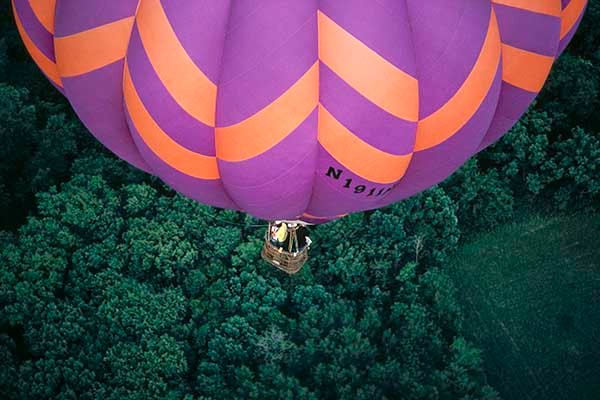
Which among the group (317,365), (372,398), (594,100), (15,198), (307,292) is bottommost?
(372,398)

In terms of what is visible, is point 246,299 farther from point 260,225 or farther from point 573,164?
point 573,164

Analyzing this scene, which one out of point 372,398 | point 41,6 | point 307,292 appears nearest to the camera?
point 41,6

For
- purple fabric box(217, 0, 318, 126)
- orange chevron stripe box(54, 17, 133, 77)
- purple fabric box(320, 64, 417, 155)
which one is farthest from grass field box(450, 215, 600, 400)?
orange chevron stripe box(54, 17, 133, 77)

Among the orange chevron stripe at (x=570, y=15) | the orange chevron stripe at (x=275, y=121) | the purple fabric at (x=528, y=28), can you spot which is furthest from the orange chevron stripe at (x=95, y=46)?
the orange chevron stripe at (x=570, y=15)

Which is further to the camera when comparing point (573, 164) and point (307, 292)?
point (573, 164)

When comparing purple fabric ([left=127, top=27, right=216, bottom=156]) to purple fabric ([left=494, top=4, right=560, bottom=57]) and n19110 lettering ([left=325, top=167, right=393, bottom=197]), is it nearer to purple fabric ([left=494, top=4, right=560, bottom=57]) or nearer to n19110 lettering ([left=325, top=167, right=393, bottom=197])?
n19110 lettering ([left=325, top=167, right=393, bottom=197])

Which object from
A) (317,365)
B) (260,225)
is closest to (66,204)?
(260,225)

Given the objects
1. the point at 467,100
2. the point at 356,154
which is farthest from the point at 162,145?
the point at 467,100
